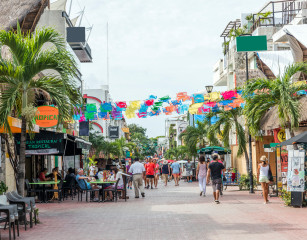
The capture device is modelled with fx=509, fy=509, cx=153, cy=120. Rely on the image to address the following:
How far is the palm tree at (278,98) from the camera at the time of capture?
17.7m

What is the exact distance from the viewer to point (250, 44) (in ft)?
75.3

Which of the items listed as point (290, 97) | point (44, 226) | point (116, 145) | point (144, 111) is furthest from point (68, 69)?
point (116, 145)

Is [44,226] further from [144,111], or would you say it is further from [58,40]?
[144,111]

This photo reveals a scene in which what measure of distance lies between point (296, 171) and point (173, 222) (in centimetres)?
541

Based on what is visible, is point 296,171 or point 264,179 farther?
point 264,179

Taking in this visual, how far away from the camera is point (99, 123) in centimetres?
6888

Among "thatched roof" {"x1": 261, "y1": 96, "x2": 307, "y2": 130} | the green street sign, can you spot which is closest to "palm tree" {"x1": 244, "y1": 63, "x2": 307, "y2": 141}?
"thatched roof" {"x1": 261, "y1": 96, "x2": 307, "y2": 130}

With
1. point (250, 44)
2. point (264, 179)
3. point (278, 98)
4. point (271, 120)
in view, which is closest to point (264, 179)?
point (264, 179)

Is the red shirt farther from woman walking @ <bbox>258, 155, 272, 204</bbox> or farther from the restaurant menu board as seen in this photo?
the restaurant menu board

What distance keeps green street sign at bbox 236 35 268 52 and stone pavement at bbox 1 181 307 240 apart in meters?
7.83

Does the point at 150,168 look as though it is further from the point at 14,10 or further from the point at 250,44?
the point at 14,10

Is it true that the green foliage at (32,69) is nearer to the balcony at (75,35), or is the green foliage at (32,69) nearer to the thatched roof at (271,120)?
the thatched roof at (271,120)

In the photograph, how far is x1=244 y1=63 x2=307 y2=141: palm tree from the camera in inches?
696

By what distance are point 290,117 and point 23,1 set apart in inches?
394
